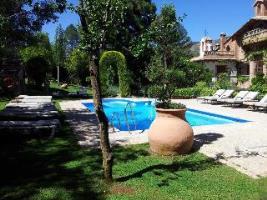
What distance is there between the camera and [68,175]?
6387 millimetres

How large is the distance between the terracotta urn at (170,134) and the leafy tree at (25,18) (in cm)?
652

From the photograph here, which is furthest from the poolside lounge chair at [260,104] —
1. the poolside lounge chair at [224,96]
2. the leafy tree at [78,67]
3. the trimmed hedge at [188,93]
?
the leafy tree at [78,67]

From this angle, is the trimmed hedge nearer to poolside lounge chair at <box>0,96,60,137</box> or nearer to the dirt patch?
poolside lounge chair at <box>0,96,60,137</box>

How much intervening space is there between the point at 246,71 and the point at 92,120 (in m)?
28.0

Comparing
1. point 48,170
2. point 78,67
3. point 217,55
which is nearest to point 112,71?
point 78,67

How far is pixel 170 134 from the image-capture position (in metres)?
7.77

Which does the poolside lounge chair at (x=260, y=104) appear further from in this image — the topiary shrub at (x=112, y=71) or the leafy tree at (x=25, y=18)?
the topiary shrub at (x=112, y=71)

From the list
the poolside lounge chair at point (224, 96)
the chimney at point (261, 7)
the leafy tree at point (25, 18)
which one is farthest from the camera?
the chimney at point (261, 7)

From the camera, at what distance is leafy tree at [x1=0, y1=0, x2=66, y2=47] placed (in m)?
12.7

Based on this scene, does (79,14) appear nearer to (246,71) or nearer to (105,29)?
(105,29)

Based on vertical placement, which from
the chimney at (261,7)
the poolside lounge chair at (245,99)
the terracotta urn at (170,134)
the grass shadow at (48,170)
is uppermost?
the chimney at (261,7)

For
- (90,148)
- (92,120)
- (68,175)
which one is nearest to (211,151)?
(90,148)

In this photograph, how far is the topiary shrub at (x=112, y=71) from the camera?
26234 mm

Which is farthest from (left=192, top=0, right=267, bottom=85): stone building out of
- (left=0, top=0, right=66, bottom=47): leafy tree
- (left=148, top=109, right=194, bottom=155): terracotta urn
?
(left=148, top=109, right=194, bottom=155): terracotta urn
